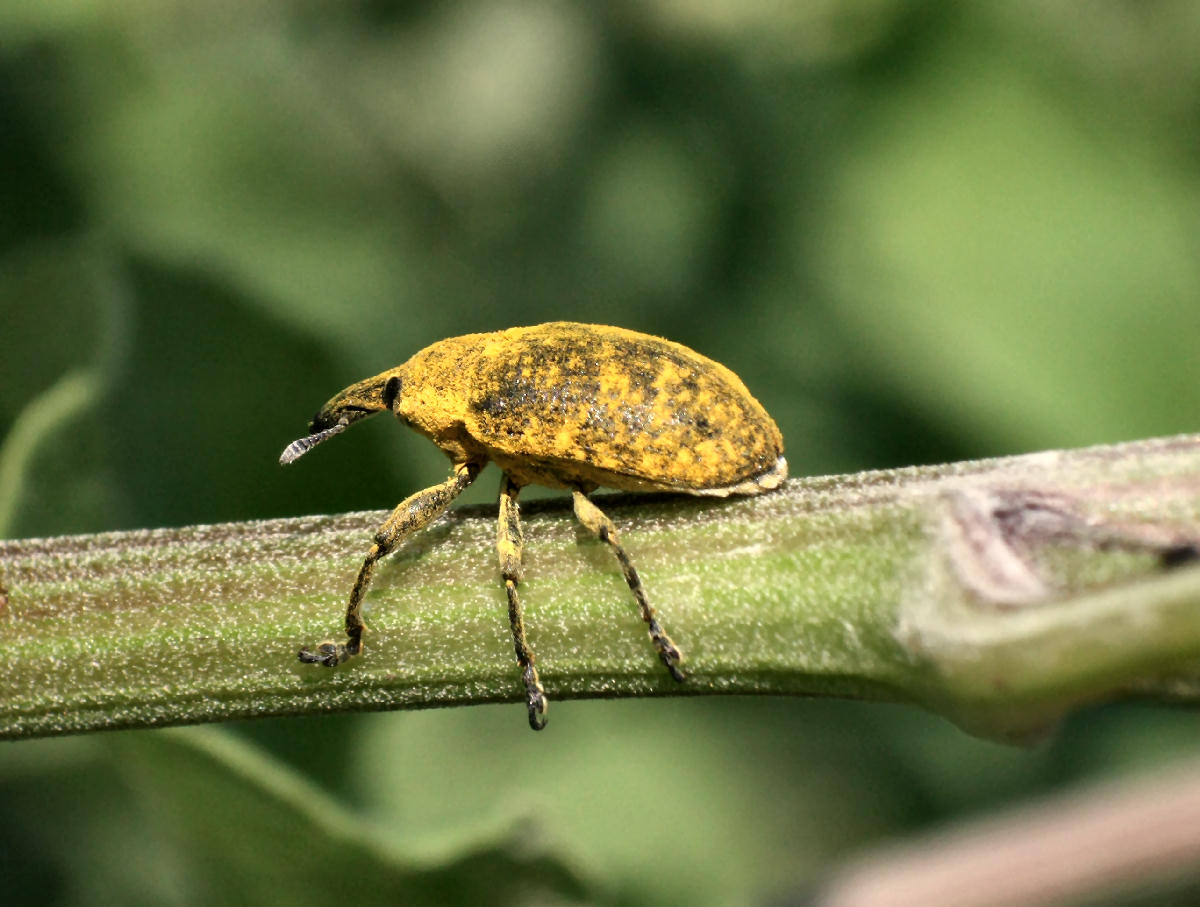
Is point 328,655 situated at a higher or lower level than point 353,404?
lower

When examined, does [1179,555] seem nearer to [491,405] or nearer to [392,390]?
[491,405]

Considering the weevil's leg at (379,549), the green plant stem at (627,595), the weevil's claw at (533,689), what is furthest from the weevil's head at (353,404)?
the weevil's claw at (533,689)

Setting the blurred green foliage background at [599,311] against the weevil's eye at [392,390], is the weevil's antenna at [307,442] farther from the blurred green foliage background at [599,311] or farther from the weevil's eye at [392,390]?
the blurred green foliage background at [599,311]

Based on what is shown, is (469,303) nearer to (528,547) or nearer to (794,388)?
(794,388)

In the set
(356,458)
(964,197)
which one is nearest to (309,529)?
(356,458)

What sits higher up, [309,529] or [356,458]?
[356,458]

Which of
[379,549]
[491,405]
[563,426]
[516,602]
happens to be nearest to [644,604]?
[516,602]

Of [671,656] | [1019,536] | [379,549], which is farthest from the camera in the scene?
[379,549]
